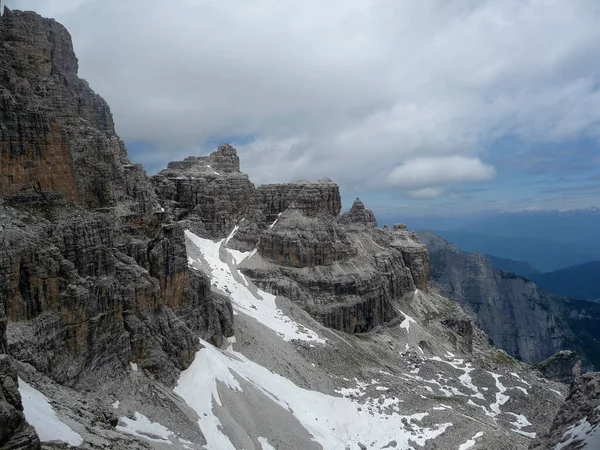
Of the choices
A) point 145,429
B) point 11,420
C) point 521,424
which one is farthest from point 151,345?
point 521,424

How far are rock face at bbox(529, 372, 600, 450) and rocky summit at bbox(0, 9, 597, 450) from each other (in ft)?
0.38

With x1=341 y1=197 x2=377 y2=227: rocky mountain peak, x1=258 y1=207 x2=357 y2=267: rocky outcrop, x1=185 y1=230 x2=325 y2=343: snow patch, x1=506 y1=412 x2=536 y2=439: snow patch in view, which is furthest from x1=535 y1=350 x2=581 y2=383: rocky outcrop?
x1=185 y1=230 x2=325 y2=343: snow patch

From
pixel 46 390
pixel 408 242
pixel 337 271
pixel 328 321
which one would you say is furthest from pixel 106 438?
pixel 408 242

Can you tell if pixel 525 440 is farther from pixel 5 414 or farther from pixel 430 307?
pixel 430 307

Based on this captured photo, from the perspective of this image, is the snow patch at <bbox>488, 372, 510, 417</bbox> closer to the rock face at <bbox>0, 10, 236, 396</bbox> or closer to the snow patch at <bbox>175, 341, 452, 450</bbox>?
the snow patch at <bbox>175, 341, 452, 450</bbox>

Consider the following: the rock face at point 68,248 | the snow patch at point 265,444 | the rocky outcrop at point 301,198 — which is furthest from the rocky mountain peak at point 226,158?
the snow patch at point 265,444

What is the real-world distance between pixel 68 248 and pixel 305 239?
7294 cm

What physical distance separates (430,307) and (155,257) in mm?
91378

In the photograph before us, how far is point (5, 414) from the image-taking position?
1762 cm

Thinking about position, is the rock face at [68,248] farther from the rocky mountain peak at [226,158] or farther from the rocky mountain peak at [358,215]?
the rocky mountain peak at [358,215]

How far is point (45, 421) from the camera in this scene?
79.8ft

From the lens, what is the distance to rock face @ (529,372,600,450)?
18250mm

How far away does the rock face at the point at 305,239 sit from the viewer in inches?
4129

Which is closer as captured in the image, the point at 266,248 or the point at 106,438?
the point at 106,438
